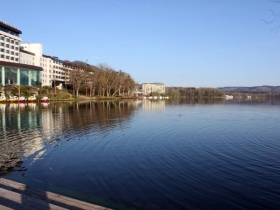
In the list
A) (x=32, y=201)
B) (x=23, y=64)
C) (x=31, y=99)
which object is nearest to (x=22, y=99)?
(x=31, y=99)

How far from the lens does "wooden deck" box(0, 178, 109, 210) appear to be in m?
7.28

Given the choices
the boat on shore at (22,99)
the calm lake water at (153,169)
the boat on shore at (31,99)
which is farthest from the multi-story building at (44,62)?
Result: the calm lake water at (153,169)

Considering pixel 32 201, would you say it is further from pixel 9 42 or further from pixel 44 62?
pixel 44 62

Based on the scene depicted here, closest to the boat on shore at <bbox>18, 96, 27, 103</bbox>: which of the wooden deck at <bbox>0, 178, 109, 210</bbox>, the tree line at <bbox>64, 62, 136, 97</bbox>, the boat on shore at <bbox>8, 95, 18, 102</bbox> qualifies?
the boat on shore at <bbox>8, 95, 18, 102</bbox>

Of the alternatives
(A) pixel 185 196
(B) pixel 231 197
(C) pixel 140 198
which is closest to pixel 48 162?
(C) pixel 140 198

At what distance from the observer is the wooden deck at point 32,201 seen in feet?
23.9

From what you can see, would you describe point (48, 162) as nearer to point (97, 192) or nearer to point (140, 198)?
point (97, 192)

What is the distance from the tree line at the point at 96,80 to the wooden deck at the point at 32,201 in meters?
113

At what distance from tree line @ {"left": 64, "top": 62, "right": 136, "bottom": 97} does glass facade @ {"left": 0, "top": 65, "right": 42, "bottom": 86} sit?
19576 mm

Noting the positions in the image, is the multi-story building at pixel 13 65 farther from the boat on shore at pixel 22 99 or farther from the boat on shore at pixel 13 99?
the boat on shore at pixel 22 99

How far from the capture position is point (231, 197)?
32.9 ft

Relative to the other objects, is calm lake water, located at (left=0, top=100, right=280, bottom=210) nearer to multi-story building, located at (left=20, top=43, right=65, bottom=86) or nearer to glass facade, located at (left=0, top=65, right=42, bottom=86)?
glass facade, located at (left=0, top=65, right=42, bottom=86)

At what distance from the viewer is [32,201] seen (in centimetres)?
770

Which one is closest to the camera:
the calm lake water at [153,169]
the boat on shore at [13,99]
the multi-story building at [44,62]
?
the calm lake water at [153,169]
